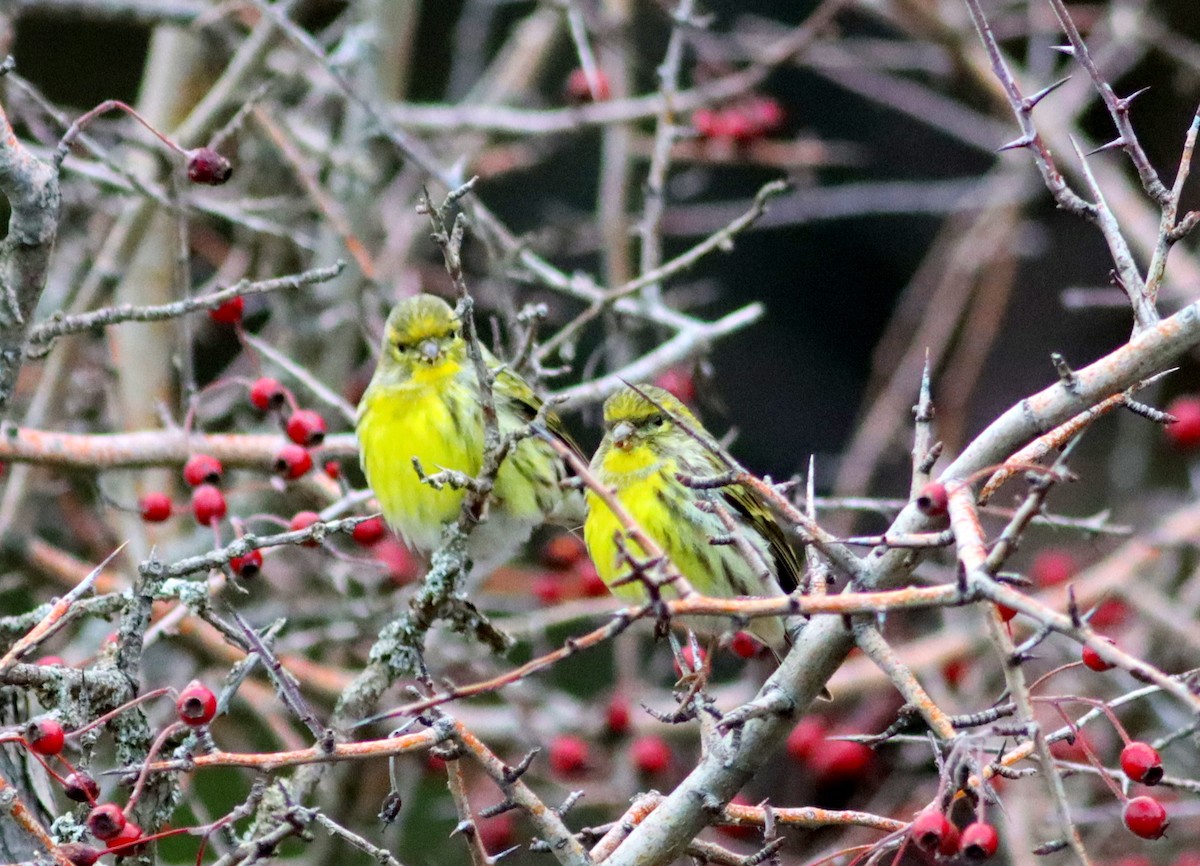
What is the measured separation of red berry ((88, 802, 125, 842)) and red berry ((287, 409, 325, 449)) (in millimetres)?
1587

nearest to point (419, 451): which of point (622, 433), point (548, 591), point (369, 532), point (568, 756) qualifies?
point (369, 532)

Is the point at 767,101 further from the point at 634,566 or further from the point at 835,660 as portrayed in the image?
the point at 634,566

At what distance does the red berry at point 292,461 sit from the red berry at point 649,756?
212 centimetres

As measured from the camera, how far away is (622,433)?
13.9 feet

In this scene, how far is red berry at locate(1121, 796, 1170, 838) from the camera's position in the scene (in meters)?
2.14

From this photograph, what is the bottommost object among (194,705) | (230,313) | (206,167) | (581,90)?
(194,705)

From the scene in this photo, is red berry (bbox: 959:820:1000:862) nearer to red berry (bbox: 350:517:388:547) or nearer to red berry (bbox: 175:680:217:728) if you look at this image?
red berry (bbox: 175:680:217:728)

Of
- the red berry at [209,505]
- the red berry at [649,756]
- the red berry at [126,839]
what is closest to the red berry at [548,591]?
the red berry at [649,756]

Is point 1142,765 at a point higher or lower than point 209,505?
lower

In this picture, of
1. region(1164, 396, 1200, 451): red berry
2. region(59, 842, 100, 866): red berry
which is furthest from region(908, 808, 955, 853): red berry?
region(1164, 396, 1200, 451): red berry

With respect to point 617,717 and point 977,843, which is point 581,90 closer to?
point 617,717

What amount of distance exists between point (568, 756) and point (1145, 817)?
10.8ft

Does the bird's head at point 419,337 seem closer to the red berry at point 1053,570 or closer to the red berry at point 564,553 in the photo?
the red berry at point 564,553

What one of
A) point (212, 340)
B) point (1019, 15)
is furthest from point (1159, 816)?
point (1019, 15)
